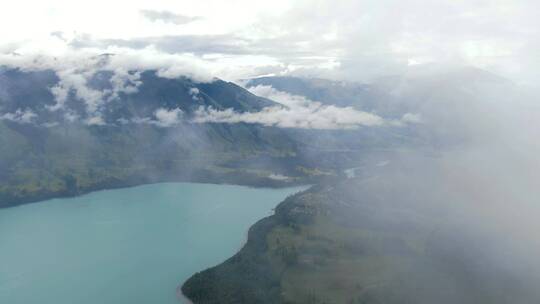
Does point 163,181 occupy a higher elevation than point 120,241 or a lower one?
lower

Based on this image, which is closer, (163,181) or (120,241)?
(120,241)

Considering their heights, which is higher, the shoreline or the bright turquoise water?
the bright turquoise water

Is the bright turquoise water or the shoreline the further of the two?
the shoreline

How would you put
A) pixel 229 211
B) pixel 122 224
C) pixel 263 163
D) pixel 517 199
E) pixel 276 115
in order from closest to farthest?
1. pixel 517 199
2. pixel 122 224
3. pixel 229 211
4. pixel 263 163
5. pixel 276 115

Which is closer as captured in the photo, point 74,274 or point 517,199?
point 74,274

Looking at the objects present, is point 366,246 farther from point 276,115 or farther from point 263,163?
point 276,115

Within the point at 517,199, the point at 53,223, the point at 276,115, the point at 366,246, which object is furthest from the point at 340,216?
the point at 276,115

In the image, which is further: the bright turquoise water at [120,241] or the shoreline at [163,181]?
the shoreline at [163,181]

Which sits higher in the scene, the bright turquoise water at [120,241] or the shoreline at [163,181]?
the bright turquoise water at [120,241]
